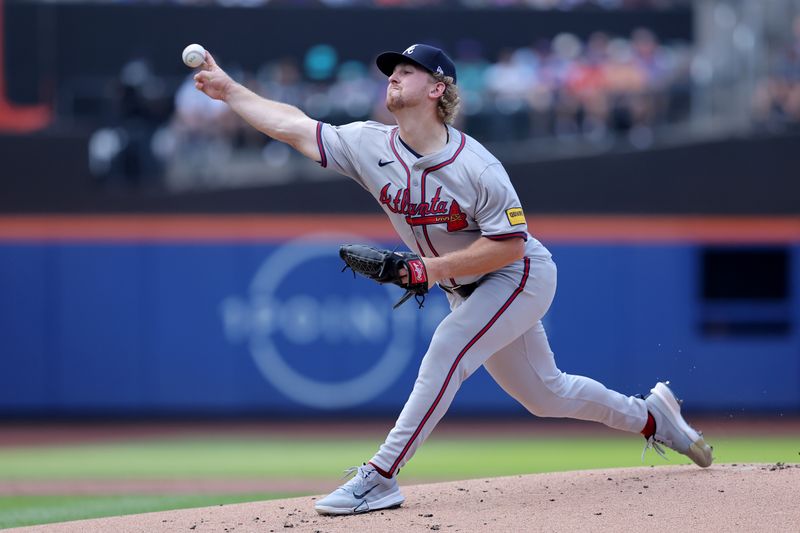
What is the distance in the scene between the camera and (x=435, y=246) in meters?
4.98

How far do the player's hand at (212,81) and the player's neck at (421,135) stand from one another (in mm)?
756

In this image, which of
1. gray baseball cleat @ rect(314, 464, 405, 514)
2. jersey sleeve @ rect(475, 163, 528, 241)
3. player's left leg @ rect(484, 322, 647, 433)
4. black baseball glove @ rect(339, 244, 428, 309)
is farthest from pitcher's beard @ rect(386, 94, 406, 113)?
gray baseball cleat @ rect(314, 464, 405, 514)

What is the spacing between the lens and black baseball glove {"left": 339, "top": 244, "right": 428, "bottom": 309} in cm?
458

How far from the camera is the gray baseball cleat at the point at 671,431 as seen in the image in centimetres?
543

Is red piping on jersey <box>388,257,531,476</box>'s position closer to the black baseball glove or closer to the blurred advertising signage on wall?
the black baseball glove

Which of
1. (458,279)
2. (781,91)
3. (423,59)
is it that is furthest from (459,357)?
(781,91)

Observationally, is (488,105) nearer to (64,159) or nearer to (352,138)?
(64,159)

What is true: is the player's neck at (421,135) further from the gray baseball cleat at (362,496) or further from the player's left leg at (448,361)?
the gray baseball cleat at (362,496)

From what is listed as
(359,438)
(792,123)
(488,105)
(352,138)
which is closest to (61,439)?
(359,438)

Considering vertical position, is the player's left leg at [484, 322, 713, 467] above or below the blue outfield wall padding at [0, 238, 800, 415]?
above

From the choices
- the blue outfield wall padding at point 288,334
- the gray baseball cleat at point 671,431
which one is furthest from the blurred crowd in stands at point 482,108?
the gray baseball cleat at point 671,431

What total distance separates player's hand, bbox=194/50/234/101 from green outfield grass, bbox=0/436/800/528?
10.2ft

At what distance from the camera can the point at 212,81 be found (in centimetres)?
493

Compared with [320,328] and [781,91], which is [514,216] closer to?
[320,328]
